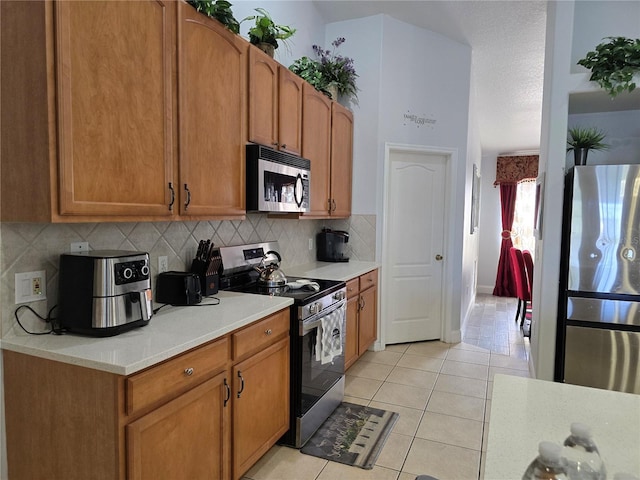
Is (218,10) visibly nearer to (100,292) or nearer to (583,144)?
(100,292)

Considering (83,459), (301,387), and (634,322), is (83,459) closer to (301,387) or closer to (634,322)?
(301,387)

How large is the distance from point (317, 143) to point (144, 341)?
91.8 inches

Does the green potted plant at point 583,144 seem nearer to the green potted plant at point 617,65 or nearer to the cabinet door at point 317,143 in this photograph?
the green potted plant at point 617,65

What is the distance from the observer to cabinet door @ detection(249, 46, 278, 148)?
2479 mm

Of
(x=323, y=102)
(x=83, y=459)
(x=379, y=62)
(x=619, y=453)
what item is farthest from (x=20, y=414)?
(x=379, y=62)

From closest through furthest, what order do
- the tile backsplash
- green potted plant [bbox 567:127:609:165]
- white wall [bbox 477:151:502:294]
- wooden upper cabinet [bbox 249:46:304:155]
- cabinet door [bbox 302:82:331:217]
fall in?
the tile backsplash < wooden upper cabinet [bbox 249:46:304:155] < green potted plant [bbox 567:127:609:165] < cabinet door [bbox 302:82:331:217] < white wall [bbox 477:151:502:294]

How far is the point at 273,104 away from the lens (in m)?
2.74

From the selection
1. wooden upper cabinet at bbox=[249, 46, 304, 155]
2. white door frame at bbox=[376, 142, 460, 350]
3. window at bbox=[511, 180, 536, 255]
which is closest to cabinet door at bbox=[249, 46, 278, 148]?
wooden upper cabinet at bbox=[249, 46, 304, 155]

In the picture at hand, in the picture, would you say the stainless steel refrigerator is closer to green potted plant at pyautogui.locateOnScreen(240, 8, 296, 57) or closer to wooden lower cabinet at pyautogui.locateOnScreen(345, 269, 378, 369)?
wooden lower cabinet at pyautogui.locateOnScreen(345, 269, 378, 369)

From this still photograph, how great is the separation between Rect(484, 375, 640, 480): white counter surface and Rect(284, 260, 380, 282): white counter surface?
6.40 feet

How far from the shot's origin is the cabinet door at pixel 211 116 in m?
1.96

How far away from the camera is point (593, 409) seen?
3.81ft

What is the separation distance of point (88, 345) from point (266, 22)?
7.04ft

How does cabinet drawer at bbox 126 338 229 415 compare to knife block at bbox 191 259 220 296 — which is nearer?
cabinet drawer at bbox 126 338 229 415
